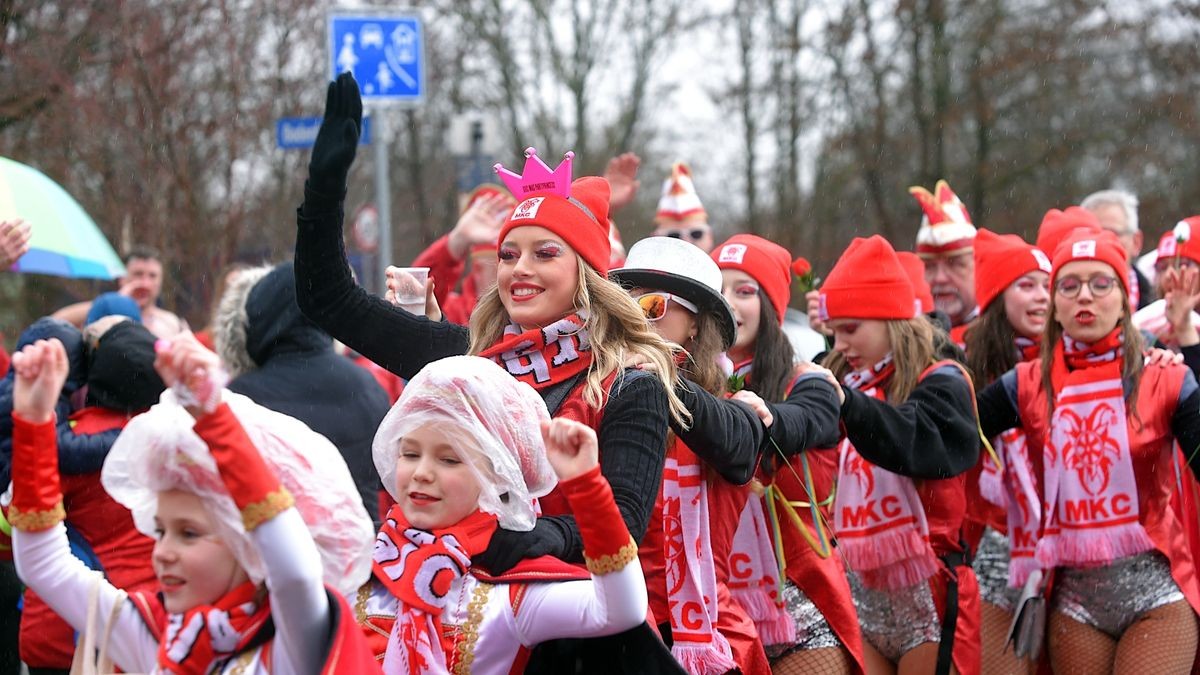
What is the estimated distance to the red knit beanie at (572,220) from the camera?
4.00 metres

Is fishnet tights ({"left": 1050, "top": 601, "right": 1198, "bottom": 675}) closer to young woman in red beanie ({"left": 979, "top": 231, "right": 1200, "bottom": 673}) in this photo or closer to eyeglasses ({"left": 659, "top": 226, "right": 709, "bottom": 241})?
young woman in red beanie ({"left": 979, "top": 231, "right": 1200, "bottom": 673})

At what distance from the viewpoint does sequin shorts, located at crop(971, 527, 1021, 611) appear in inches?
259

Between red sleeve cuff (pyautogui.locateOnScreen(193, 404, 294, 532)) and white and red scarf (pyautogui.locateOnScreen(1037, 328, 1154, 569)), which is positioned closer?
red sleeve cuff (pyautogui.locateOnScreen(193, 404, 294, 532))

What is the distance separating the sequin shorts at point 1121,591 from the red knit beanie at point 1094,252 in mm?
1121

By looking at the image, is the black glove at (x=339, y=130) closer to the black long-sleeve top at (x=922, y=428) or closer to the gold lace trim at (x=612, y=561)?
the gold lace trim at (x=612, y=561)

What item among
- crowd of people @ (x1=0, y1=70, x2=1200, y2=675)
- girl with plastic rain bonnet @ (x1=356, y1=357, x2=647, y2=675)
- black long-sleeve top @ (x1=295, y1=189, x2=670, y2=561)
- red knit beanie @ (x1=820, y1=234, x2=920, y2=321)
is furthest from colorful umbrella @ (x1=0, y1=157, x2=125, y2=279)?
girl with plastic rain bonnet @ (x1=356, y1=357, x2=647, y2=675)

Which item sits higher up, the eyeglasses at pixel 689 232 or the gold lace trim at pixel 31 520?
the eyeglasses at pixel 689 232

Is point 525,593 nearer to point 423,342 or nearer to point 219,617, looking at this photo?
point 219,617

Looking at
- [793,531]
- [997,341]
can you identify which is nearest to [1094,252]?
[997,341]

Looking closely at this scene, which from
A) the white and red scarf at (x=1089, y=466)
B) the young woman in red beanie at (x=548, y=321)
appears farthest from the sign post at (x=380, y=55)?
the young woman in red beanie at (x=548, y=321)

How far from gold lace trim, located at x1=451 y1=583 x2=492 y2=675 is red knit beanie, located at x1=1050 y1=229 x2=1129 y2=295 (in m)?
3.55

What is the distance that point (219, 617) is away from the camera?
9.24 ft

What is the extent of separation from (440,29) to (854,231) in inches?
304

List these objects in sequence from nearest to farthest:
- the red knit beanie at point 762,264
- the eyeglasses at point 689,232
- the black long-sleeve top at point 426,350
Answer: the black long-sleeve top at point 426,350 < the red knit beanie at point 762,264 < the eyeglasses at point 689,232
